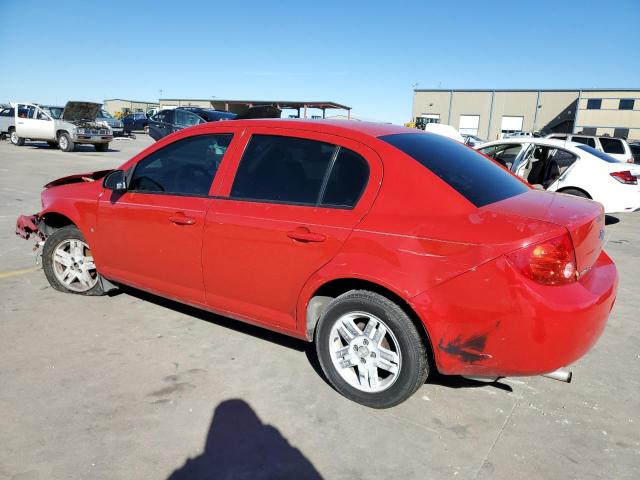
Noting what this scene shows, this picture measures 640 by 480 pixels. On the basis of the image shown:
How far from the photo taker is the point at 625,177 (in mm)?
8398

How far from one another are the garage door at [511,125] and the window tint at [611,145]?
51.5m

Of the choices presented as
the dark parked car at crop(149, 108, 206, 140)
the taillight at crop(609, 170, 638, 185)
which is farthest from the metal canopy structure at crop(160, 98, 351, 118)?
the taillight at crop(609, 170, 638, 185)

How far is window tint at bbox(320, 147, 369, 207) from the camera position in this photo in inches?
113

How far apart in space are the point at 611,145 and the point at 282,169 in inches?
556

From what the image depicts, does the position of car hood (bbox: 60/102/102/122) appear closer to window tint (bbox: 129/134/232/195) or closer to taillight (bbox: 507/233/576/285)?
window tint (bbox: 129/134/232/195)

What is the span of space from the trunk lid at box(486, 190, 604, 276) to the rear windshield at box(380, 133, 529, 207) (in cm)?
12

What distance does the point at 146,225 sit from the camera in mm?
3686

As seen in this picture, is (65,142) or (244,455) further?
(65,142)

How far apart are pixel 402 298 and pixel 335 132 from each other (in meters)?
1.16

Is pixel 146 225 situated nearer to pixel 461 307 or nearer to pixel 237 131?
pixel 237 131

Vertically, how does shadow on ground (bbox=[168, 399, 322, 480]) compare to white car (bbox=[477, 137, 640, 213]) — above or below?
below

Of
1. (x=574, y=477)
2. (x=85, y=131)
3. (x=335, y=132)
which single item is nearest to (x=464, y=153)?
(x=335, y=132)

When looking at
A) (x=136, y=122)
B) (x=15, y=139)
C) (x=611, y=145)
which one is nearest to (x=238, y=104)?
(x=136, y=122)

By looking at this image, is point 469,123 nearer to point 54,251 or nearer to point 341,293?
point 54,251
